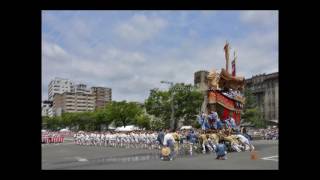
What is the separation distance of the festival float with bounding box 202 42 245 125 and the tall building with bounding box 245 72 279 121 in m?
57.4

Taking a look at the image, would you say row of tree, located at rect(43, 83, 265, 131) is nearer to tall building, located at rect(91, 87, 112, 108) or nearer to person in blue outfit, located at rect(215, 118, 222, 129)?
person in blue outfit, located at rect(215, 118, 222, 129)

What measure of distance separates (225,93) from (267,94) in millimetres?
64167

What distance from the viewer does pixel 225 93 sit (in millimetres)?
22703

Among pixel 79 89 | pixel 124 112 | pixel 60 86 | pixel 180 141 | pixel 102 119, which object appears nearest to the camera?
pixel 180 141

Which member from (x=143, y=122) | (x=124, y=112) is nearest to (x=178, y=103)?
(x=143, y=122)

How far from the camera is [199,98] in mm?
47938

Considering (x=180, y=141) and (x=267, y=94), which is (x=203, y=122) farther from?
(x=267, y=94)

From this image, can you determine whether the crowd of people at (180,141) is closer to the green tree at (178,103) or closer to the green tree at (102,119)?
the green tree at (178,103)

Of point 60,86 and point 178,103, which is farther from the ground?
point 60,86

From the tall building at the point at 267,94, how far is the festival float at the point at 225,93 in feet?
188
